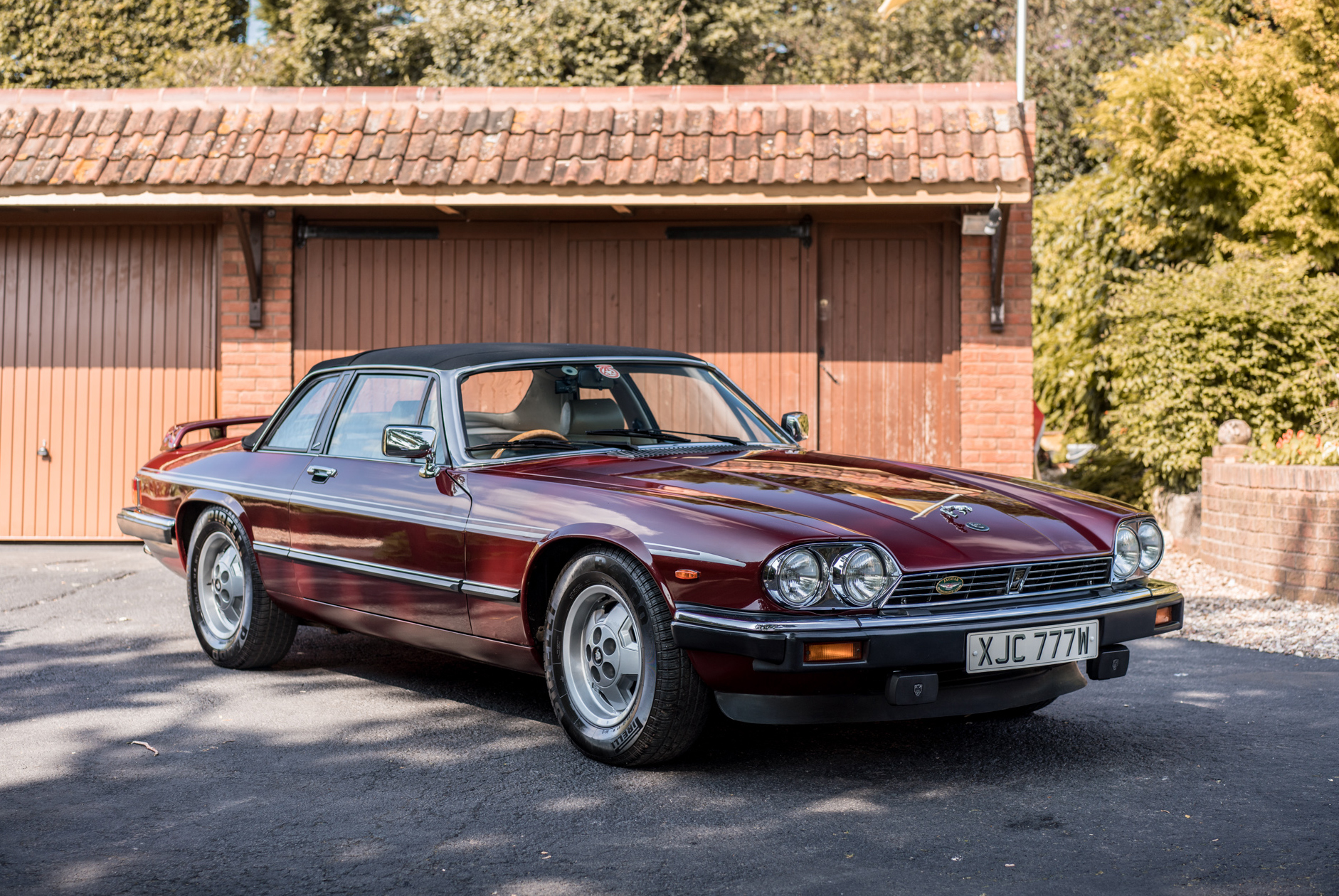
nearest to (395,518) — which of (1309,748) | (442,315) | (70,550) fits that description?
(1309,748)

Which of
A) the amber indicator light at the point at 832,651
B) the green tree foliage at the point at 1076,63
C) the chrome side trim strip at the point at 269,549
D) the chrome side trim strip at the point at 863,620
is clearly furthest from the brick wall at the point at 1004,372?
the green tree foliage at the point at 1076,63

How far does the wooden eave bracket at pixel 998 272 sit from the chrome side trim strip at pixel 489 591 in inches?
235

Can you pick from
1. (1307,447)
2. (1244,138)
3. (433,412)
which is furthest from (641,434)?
(1244,138)

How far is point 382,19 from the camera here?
27375 mm

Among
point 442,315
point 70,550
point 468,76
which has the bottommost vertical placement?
point 70,550

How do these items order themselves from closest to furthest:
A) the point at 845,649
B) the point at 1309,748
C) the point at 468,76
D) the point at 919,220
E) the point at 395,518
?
1. the point at 845,649
2. the point at 1309,748
3. the point at 395,518
4. the point at 919,220
5. the point at 468,76

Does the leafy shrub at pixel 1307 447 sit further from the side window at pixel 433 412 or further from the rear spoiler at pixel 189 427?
the rear spoiler at pixel 189 427

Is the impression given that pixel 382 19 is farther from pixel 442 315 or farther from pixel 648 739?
pixel 648 739

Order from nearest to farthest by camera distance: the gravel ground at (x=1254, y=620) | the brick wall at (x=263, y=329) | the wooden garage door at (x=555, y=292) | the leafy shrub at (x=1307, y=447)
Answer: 1. the gravel ground at (x=1254, y=620)
2. the leafy shrub at (x=1307, y=447)
3. the wooden garage door at (x=555, y=292)
4. the brick wall at (x=263, y=329)

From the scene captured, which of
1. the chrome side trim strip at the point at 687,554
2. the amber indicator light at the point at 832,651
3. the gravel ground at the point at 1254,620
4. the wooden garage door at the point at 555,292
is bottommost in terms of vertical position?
the gravel ground at the point at 1254,620

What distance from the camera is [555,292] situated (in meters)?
10.4

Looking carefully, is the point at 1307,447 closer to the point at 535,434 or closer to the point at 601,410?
the point at 601,410

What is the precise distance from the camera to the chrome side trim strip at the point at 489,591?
4.52 metres

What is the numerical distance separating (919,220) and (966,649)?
264 inches
